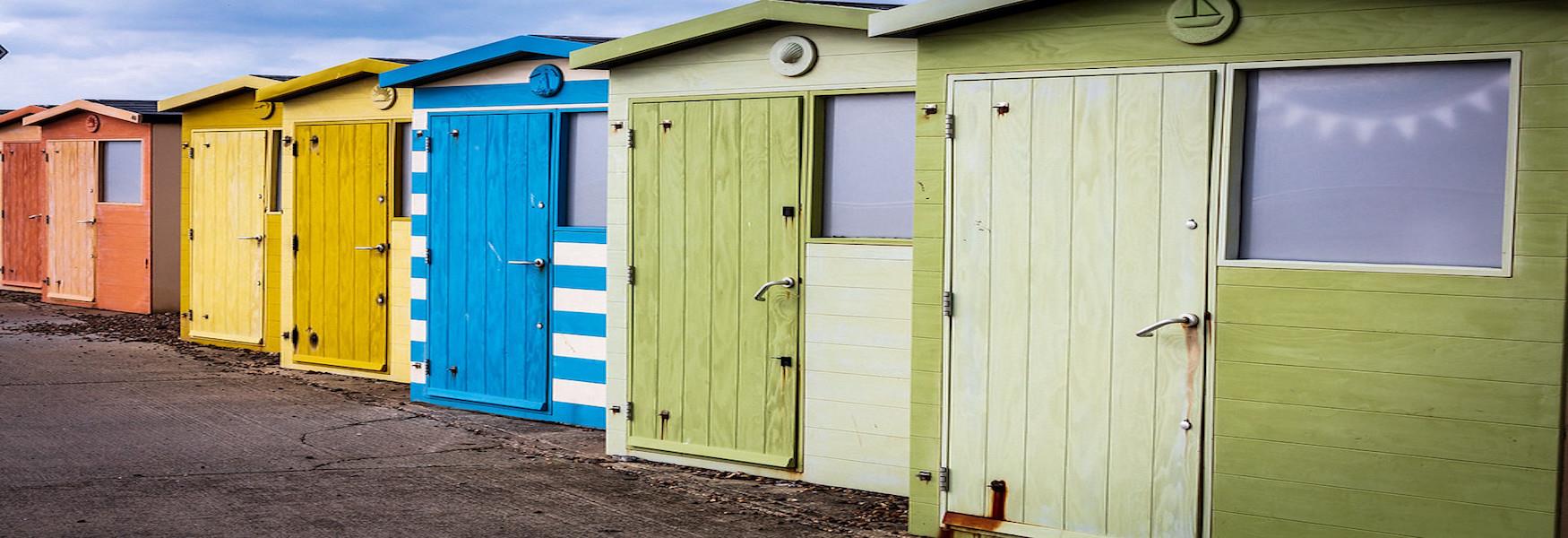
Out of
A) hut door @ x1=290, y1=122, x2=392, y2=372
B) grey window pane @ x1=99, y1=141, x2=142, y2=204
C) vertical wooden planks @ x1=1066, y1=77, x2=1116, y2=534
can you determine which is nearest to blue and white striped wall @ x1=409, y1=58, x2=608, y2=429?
hut door @ x1=290, y1=122, x2=392, y2=372

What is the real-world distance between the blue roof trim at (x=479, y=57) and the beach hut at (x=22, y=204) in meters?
10.1

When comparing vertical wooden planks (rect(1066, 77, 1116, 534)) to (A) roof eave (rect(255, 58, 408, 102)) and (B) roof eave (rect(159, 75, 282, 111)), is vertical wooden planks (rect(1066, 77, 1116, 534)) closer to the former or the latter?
(A) roof eave (rect(255, 58, 408, 102))

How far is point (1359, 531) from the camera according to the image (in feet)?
16.8

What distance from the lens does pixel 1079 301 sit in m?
5.63

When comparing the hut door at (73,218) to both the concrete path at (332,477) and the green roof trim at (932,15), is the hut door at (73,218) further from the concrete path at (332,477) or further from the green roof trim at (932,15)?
the green roof trim at (932,15)

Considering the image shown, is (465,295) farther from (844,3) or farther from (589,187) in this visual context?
(844,3)

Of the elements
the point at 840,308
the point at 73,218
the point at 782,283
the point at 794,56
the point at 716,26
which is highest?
the point at 716,26

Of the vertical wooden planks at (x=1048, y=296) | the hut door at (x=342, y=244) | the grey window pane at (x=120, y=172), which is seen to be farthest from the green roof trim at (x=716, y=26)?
the grey window pane at (x=120, y=172)

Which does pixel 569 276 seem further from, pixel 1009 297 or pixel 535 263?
pixel 1009 297

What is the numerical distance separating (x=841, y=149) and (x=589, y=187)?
2314mm

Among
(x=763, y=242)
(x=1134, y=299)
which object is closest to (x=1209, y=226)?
(x=1134, y=299)

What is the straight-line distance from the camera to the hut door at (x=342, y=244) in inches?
423

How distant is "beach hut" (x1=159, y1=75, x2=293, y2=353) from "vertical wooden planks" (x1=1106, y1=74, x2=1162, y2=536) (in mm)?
8275

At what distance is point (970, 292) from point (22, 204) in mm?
16152
